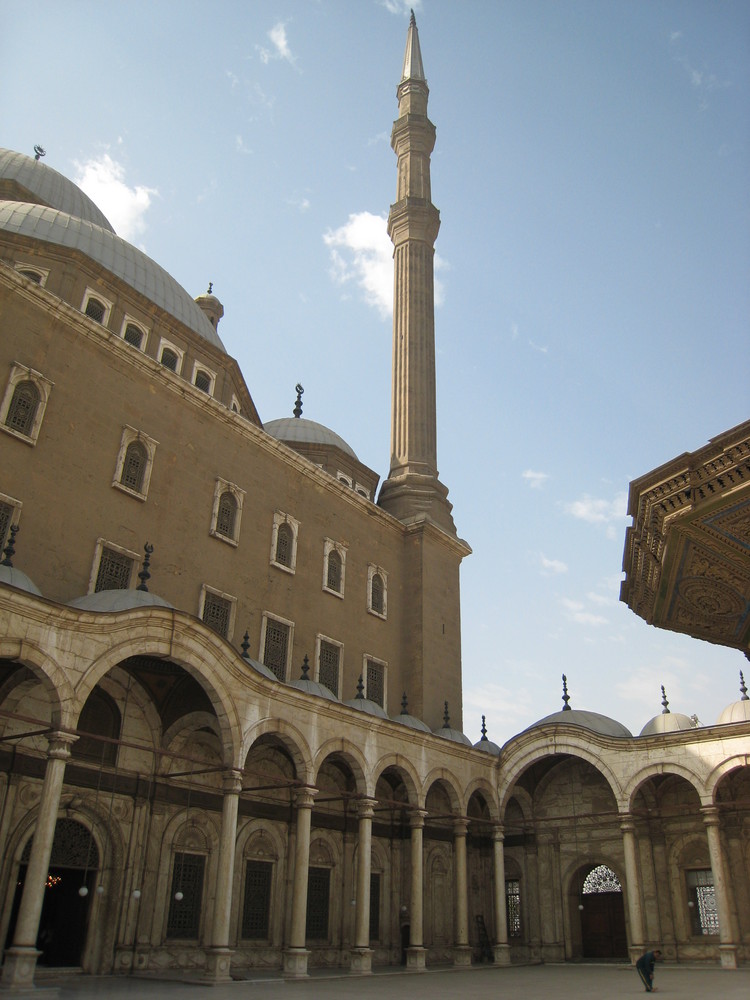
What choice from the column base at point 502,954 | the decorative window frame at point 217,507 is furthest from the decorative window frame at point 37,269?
the column base at point 502,954

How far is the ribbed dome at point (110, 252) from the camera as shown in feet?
64.0

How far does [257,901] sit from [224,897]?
12.3 feet

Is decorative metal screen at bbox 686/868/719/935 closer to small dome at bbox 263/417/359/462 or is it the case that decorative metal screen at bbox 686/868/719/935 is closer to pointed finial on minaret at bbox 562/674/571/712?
pointed finial on minaret at bbox 562/674/571/712

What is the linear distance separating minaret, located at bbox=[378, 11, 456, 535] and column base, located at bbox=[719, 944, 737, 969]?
12.2 meters

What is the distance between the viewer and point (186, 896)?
14852 mm

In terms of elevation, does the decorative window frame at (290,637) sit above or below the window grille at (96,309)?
below

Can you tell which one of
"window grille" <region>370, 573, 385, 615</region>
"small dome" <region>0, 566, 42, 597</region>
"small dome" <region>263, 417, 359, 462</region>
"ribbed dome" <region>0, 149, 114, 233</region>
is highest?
"ribbed dome" <region>0, 149, 114, 233</region>

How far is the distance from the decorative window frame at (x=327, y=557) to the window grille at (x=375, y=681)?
6.35ft

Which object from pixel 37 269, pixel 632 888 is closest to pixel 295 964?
pixel 632 888

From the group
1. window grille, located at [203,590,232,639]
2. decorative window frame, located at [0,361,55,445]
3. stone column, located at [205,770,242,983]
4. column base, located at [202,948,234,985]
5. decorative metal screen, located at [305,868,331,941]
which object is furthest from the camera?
decorative metal screen, located at [305,868,331,941]

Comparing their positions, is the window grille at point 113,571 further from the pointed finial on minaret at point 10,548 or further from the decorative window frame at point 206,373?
Result: the decorative window frame at point 206,373

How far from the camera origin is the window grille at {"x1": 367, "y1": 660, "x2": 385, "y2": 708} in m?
20.6

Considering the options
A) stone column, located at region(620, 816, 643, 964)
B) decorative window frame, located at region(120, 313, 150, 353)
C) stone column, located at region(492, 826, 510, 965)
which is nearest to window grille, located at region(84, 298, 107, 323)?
decorative window frame, located at region(120, 313, 150, 353)

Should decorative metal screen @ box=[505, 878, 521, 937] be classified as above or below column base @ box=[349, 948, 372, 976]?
above
